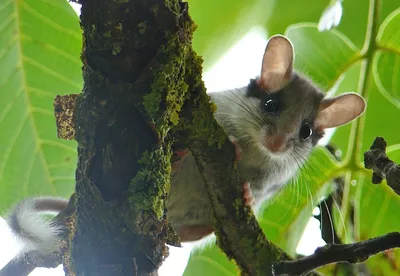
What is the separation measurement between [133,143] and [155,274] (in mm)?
182

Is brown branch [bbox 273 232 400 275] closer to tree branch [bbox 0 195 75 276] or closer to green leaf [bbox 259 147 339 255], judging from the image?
tree branch [bbox 0 195 75 276]

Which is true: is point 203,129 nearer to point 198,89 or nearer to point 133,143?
point 198,89

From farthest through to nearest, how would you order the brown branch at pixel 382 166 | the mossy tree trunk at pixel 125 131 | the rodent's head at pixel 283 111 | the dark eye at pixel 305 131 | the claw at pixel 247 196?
1. the dark eye at pixel 305 131
2. the rodent's head at pixel 283 111
3. the claw at pixel 247 196
4. the brown branch at pixel 382 166
5. the mossy tree trunk at pixel 125 131

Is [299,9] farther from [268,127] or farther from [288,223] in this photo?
[288,223]

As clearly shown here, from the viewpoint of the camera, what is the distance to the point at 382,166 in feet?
3.25

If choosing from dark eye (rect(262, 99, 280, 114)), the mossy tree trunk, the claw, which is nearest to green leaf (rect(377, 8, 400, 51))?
the claw

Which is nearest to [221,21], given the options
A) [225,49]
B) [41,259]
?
[225,49]

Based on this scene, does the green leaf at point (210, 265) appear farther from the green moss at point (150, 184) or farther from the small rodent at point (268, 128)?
→ the green moss at point (150, 184)

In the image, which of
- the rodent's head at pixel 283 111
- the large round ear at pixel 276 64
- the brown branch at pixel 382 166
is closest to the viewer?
the brown branch at pixel 382 166

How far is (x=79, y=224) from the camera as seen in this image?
812mm

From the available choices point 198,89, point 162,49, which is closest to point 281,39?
point 198,89

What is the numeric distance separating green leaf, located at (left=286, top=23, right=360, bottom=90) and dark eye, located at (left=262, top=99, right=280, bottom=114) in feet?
0.91

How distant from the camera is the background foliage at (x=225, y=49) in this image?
1.41m

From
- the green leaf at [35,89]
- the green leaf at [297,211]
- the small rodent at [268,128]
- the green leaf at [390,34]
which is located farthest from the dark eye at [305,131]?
the green leaf at [35,89]
